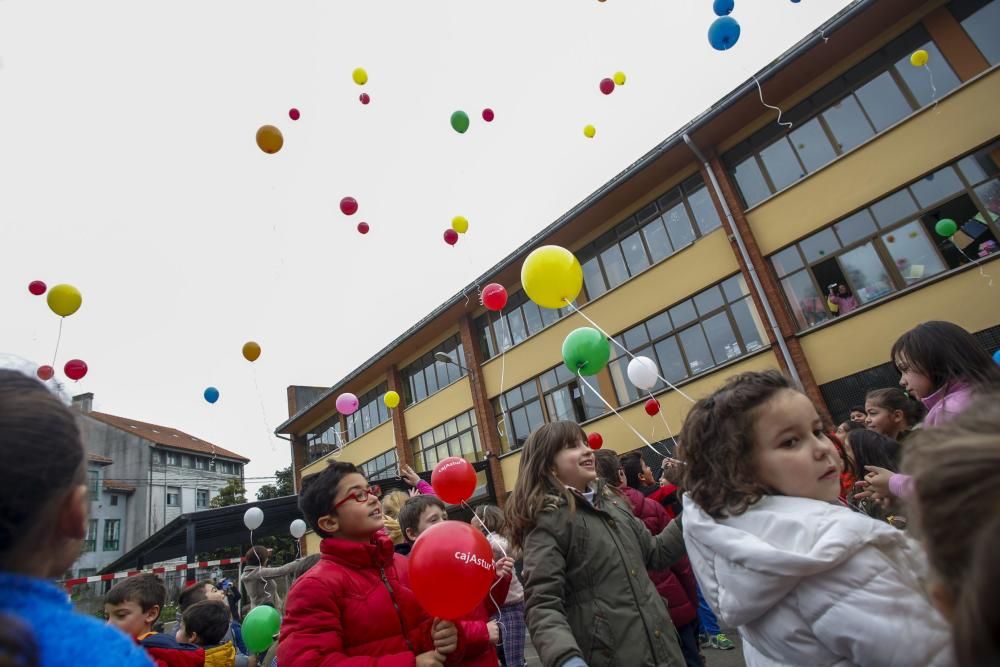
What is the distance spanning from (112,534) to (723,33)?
131 ft

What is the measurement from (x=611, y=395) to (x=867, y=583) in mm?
11438

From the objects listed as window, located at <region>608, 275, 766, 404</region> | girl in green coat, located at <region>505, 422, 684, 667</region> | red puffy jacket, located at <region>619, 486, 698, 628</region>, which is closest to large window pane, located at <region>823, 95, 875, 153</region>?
window, located at <region>608, 275, 766, 404</region>

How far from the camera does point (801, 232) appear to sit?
31.5 feet

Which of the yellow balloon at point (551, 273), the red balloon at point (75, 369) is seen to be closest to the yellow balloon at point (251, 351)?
the red balloon at point (75, 369)

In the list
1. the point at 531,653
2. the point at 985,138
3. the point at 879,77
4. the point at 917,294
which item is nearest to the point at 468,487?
the point at 531,653

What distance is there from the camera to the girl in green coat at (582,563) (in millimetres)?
1964

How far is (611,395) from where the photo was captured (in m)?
12.3

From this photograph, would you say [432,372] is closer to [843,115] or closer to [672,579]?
[843,115]

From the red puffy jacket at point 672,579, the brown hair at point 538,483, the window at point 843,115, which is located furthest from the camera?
the window at point 843,115

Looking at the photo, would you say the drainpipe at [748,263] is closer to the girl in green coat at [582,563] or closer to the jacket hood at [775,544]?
the girl in green coat at [582,563]

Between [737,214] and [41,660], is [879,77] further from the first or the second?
[41,660]

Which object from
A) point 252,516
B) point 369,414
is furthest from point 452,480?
point 369,414

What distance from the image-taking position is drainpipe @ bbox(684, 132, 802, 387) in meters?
9.30

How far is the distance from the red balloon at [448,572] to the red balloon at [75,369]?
644 cm
